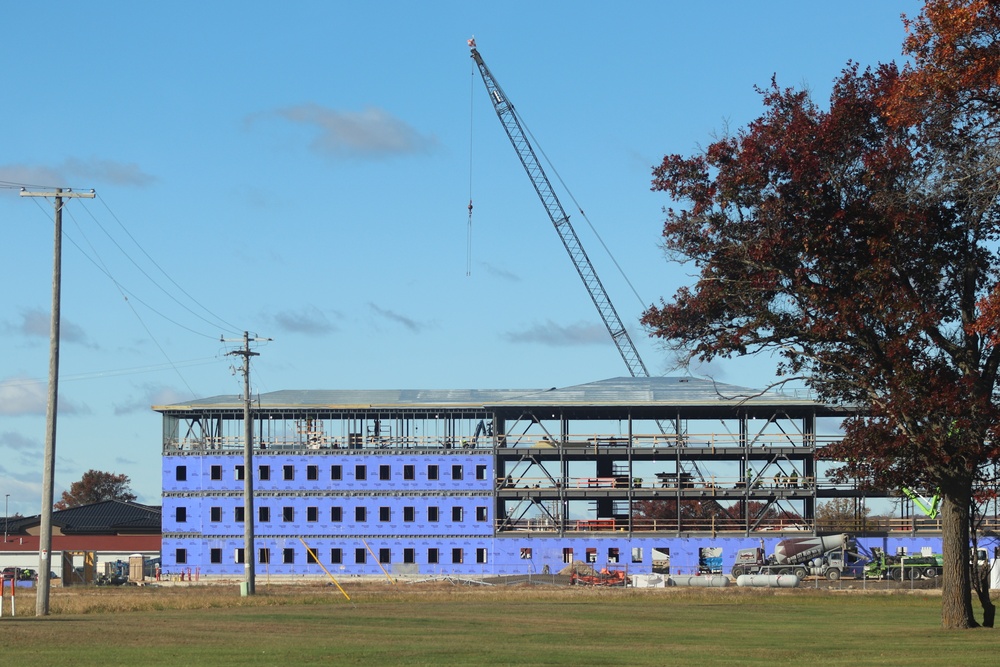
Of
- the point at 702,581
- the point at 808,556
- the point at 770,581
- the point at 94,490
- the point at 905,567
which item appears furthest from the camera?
the point at 94,490

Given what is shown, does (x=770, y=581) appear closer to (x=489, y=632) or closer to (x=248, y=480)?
(x=248, y=480)

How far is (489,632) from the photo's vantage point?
1398 inches

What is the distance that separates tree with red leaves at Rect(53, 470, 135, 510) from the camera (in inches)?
7180

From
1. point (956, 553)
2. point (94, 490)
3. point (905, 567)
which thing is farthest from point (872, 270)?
point (94, 490)

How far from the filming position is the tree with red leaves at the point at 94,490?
182375mm

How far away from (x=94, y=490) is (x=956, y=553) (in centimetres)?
Answer: 16303

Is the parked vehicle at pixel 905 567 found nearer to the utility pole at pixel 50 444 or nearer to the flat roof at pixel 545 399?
the flat roof at pixel 545 399

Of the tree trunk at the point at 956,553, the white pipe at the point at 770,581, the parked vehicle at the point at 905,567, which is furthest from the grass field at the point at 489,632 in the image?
the parked vehicle at the point at 905,567

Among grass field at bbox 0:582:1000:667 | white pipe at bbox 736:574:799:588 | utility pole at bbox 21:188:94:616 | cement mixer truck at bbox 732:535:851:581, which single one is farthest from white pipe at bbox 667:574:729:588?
utility pole at bbox 21:188:94:616

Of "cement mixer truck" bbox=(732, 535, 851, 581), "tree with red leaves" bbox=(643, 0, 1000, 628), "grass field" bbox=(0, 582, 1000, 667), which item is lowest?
A: "grass field" bbox=(0, 582, 1000, 667)

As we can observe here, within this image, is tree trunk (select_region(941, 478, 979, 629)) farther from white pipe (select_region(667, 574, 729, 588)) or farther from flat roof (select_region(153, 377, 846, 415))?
flat roof (select_region(153, 377, 846, 415))

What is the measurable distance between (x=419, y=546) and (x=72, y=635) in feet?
203

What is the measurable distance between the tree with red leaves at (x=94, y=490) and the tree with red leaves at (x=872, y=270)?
15845cm

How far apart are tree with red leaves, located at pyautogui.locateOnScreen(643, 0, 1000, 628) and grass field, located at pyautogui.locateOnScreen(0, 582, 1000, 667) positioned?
411cm
